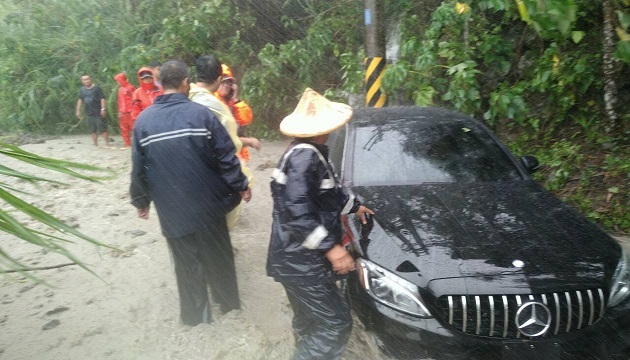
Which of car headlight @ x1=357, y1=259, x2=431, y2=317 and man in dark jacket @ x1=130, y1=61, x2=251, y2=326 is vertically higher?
man in dark jacket @ x1=130, y1=61, x2=251, y2=326

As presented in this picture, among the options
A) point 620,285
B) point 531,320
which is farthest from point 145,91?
point 620,285

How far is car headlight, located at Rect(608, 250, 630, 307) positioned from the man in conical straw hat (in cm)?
144

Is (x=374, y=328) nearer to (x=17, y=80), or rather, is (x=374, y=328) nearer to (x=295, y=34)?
(x=295, y=34)

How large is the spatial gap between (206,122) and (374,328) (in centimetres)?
161

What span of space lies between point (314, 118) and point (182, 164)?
980mm

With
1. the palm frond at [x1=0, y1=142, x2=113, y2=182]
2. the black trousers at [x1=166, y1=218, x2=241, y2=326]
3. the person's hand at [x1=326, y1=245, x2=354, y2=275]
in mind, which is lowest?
the black trousers at [x1=166, y1=218, x2=241, y2=326]

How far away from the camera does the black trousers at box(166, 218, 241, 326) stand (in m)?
3.36

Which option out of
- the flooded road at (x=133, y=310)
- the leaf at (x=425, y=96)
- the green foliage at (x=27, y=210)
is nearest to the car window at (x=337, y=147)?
the flooded road at (x=133, y=310)

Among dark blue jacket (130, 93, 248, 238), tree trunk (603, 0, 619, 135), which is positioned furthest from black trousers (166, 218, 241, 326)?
tree trunk (603, 0, 619, 135)

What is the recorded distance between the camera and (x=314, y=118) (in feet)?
8.66

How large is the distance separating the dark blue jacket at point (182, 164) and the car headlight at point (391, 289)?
3.44 ft

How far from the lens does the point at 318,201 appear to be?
261cm

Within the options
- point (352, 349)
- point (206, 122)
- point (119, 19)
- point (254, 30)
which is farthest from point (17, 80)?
point (352, 349)

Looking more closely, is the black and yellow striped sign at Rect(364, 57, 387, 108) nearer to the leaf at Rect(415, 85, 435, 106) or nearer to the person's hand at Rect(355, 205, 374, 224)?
the leaf at Rect(415, 85, 435, 106)
